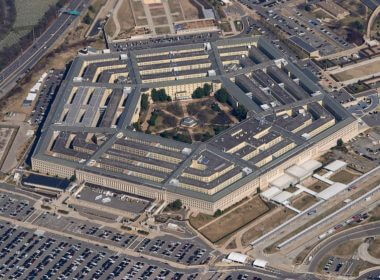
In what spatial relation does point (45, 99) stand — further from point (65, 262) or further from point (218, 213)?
point (65, 262)

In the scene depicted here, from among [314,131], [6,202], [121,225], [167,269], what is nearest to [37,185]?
[6,202]

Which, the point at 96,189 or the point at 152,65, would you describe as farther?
the point at 152,65

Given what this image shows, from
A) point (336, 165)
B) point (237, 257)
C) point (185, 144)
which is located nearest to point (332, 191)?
point (336, 165)

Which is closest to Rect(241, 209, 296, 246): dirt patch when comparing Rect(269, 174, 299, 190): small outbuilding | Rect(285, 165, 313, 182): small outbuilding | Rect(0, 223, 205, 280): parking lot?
Rect(269, 174, 299, 190): small outbuilding

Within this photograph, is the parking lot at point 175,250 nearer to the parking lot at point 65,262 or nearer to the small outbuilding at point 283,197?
the parking lot at point 65,262

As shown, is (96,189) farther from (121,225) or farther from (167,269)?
(167,269)

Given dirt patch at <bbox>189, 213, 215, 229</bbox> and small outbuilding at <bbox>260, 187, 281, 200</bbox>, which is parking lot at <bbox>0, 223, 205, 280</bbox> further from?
small outbuilding at <bbox>260, 187, 281, 200</bbox>
